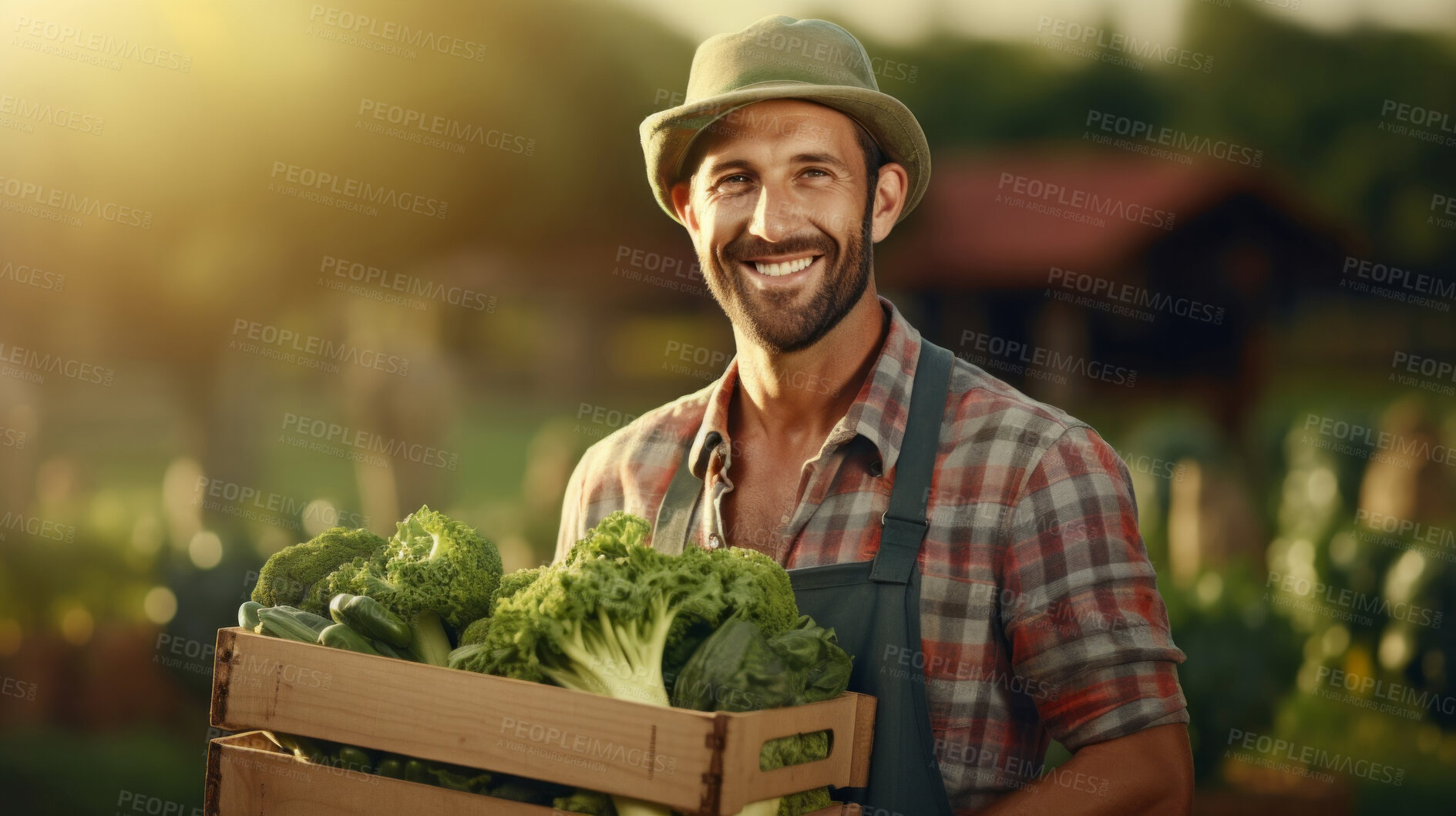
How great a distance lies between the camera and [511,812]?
1.91 metres

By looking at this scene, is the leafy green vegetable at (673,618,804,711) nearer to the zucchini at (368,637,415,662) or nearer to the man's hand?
the zucchini at (368,637,415,662)

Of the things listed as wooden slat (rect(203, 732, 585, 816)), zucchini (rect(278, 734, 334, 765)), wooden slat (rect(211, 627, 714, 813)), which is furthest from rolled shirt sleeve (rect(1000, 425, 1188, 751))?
zucchini (rect(278, 734, 334, 765))

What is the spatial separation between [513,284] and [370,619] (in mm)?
4960

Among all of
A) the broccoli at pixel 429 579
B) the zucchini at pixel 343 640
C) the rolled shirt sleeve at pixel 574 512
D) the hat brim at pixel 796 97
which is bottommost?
the zucchini at pixel 343 640

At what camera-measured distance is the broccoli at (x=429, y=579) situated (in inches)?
84.7

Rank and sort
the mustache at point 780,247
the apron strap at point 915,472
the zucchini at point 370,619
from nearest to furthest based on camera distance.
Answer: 1. the zucchini at point 370,619
2. the apron strap at point 915,472
3. the mustache at point 780,247

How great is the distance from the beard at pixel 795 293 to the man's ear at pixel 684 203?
237 millimetres

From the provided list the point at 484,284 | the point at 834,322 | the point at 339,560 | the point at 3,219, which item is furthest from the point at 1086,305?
the point at 3,219

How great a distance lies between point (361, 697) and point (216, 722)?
1.13 ft

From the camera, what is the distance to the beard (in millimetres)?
2840

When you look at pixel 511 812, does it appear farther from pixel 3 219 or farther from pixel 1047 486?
pixel 3 219

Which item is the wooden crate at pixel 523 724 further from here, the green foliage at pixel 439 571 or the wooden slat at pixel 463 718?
the green foliage at pixel 439 571

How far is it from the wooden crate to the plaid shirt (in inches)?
17.1

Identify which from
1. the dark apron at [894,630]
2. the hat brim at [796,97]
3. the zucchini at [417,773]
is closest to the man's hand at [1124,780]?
the dark apron at [894,630]
